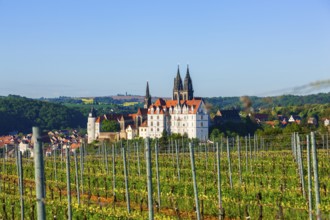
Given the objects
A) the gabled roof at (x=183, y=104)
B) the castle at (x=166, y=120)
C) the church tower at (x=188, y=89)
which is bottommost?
the castle at (x=166, y=120)

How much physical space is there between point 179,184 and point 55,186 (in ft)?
16.7

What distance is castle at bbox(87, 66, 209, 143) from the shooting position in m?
104

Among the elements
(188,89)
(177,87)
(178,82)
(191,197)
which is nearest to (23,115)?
(188,89)

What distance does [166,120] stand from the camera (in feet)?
363

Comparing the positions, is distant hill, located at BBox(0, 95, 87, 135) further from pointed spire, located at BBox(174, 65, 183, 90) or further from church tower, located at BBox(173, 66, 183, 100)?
pointed spire, located at BBox(174, 65, 183, 90)

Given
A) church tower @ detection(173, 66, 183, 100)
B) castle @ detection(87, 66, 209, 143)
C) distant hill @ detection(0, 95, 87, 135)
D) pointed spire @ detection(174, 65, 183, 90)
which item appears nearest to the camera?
distant hill @ detection(0, 95, 87, 135)

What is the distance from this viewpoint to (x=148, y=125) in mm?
110625

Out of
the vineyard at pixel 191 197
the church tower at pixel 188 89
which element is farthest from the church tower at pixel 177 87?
the vineyard at pixel 191 197

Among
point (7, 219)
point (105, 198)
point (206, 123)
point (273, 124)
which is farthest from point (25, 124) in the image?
point (7, 219)

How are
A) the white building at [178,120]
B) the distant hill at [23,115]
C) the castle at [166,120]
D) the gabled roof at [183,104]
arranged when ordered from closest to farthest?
1. the distant hill at [23,115]
2. the white building at [178,120]
3. the castle at [166,120]
4. the gabled roof at [183,104]

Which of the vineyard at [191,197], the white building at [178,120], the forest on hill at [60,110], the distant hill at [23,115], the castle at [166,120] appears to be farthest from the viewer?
the castle at [166,120]

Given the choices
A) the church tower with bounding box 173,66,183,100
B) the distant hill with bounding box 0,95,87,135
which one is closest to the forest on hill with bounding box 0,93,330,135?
the distant hill with bounding box 0,95,87,135

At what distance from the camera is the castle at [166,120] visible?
104125 millimetres

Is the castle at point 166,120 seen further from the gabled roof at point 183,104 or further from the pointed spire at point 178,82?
the pointed spire at point 178,82
